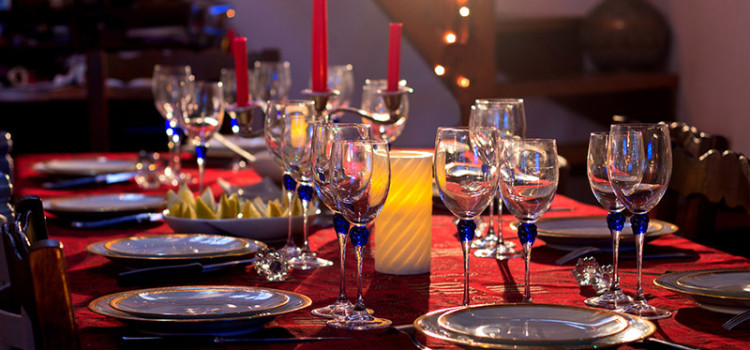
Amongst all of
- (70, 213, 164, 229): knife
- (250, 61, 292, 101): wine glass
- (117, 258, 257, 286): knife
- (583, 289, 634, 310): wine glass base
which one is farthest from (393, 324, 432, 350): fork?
(250, 61, 292, 101): wine glass

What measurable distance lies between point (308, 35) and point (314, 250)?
172 inches

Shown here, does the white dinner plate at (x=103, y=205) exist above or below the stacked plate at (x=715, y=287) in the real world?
above

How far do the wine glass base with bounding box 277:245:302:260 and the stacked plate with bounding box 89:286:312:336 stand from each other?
0.30m

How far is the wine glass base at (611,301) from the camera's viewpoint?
1066mm

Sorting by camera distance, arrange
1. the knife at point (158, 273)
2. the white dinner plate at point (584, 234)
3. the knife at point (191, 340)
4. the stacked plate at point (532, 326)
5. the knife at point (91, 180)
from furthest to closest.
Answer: the knife at point (91, 180), the white dinner plate at point (584, 234), the knife at point (158, 273), the knife at point (191, 340), the stacked plate at point (532, 326)

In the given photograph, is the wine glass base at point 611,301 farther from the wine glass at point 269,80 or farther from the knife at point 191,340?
the wine glass at point 269,80

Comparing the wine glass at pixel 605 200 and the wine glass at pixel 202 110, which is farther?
the wine glass at pixel 202 110

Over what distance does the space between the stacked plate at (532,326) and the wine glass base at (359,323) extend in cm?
12

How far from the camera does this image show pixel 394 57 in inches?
57.8

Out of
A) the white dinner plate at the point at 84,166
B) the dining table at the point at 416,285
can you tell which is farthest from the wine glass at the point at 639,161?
the white dinner plate at the point at 84,166

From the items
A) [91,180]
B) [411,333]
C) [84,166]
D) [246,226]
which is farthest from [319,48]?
[84,166]

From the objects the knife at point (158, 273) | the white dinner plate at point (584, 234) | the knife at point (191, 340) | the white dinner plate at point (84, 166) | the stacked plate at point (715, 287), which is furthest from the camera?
the white dinner plate at point (84, 166)

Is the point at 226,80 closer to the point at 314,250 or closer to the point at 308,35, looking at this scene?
the point at 314,250

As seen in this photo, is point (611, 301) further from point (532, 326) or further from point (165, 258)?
point (165, 258)
